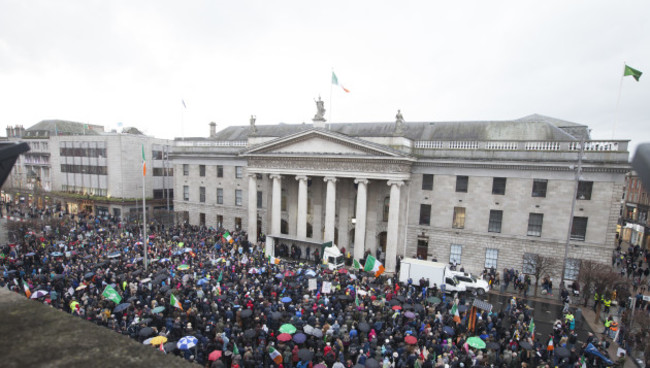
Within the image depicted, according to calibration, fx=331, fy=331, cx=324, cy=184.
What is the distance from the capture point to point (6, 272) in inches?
901

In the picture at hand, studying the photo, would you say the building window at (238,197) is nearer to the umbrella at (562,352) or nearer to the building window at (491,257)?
Result: the building window at (491,257)

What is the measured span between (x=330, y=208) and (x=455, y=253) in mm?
12871

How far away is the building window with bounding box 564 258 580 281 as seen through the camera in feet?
92.3

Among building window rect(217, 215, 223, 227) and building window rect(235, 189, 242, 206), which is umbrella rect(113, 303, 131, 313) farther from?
building window rect(217, 215, 223, 227)

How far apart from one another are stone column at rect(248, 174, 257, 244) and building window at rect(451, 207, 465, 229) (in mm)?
21454

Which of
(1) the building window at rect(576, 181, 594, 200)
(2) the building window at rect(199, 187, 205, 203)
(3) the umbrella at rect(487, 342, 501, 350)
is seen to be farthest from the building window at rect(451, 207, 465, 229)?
(2) the building window at rect(199, 187, 205, 203)

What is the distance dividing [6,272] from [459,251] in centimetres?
3607

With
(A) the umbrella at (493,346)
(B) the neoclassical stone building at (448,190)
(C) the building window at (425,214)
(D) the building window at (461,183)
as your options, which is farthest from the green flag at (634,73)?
(A) the umbrella at (493,346)

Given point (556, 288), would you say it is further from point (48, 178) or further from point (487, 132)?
point (48, 178)

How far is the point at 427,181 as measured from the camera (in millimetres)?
33062

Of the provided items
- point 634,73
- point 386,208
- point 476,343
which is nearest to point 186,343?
point 476,343

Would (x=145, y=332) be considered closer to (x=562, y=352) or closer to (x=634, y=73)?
(x=562, y=352)

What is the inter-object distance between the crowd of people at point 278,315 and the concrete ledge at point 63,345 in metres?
11.0

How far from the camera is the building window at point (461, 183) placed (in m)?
31.6
